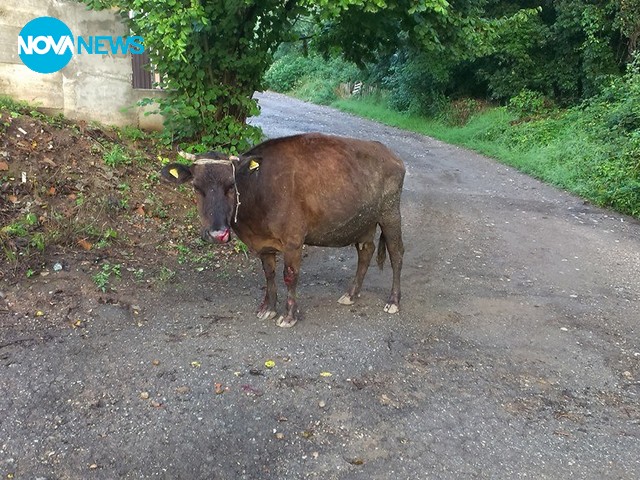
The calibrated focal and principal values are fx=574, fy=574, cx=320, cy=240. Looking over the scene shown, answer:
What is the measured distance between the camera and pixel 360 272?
20.7 feet

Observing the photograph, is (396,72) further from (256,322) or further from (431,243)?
(256,322)

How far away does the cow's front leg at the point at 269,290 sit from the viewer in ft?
18.5

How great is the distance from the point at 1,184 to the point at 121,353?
310cm

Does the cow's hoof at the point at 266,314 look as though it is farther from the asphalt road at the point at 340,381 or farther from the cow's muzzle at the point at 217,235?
the cow's muzzle at the point at 217,235

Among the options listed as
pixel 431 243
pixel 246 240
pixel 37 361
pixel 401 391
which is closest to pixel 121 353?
pixel 37 361

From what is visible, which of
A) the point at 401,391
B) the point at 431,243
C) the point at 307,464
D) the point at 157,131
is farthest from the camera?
the point at 157,131

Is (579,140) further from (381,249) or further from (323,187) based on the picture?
(323,187)

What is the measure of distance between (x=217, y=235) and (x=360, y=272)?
214 centimetres

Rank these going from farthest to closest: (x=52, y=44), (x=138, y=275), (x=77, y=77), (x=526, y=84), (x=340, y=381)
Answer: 1. (x=526, y=84)
2. (x=77, y=77)
3. (x=52, y=44)
4. (x=138, y=275)
5. (x=340, y=381)

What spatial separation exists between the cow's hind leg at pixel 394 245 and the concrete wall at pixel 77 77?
4.73m

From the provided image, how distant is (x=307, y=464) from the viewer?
3.63m

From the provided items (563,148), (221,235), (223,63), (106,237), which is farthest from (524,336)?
(563,148)

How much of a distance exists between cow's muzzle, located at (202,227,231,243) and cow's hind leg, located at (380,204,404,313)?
6.74ft

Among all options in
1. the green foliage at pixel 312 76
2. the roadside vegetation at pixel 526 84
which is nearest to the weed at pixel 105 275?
the roadside vegetation at pixel 526 84
